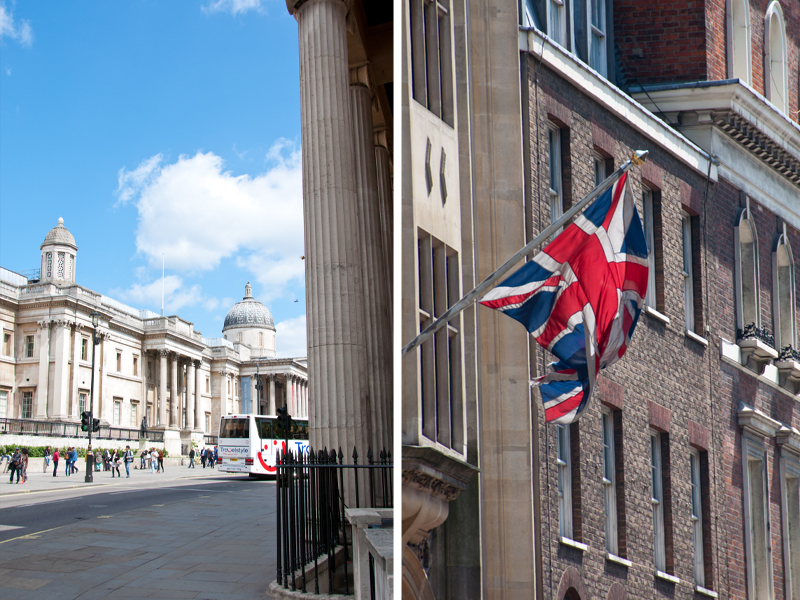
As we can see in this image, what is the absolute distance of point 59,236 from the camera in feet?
308

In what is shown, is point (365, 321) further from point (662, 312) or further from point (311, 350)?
point (662, 312)

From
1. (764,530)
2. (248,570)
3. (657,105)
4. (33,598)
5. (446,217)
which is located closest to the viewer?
(446,217)

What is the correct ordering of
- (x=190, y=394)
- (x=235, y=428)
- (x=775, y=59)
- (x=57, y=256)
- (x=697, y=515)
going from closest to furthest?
1. (x=697, y=515)
2. (x=775, y=59)
3. (x=235, y=428)
4. (x=57, y=256)
5. (x=190, y=394)

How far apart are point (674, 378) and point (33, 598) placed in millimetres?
9352

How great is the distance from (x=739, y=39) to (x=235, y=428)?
36570 mm

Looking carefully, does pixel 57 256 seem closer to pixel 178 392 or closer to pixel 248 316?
pixel 178 392

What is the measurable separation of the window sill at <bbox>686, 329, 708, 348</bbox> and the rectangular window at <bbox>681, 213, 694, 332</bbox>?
205 millimetres

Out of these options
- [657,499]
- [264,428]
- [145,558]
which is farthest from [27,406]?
[657,499]

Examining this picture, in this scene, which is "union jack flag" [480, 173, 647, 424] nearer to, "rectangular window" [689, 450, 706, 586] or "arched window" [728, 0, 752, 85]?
"rectangular window" [689, 450, 706, 586]

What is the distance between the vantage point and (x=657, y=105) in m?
17.0

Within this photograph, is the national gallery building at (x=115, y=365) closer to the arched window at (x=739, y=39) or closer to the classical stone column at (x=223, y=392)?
the classical stone column at (x=223, y=392)

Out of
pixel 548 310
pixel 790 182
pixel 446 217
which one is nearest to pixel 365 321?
pixel 548 310

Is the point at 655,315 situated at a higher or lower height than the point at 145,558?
higher

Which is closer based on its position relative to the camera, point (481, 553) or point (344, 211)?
point (481, 553)
